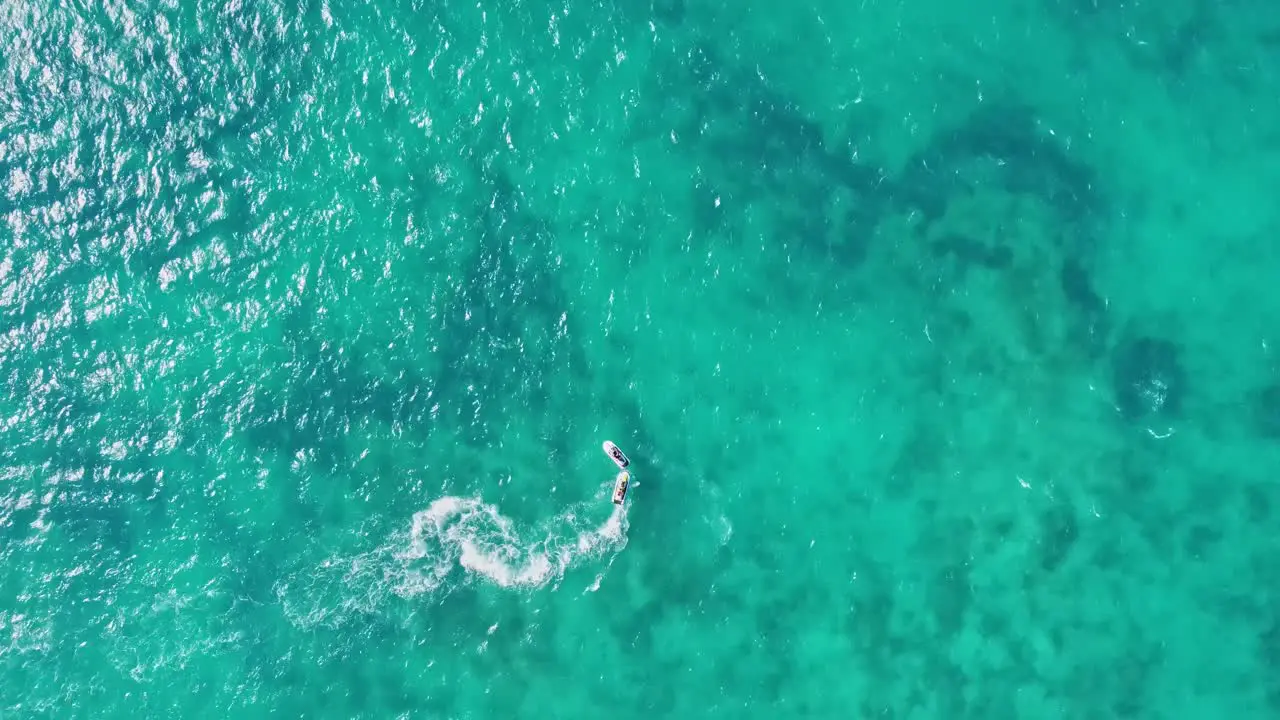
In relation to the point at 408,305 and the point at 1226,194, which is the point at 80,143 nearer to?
the point at 408,305

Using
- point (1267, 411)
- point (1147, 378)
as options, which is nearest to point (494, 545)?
point (1147, 378)

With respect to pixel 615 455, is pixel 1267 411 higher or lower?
higher

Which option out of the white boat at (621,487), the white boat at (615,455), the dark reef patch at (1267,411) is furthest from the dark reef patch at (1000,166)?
the white boat at (621,487)

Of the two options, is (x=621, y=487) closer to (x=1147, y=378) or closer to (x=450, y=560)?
(x=450, y=560)

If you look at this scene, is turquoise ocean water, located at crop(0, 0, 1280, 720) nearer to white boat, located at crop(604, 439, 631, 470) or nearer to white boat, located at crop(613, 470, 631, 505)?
white boat, located at crop(613, 470, 631, 505)

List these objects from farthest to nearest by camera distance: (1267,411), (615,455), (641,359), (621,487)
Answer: (641,359) → (615,455) → (621,487) → (1267,411)

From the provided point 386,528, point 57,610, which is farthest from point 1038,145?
point 57,610

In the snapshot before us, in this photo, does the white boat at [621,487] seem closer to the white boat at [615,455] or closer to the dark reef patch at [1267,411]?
the white boat at [615,455]

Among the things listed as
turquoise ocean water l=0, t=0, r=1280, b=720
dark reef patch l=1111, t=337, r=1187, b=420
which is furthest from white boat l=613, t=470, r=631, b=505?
dark reef patch l=1111, t=337, r=1187, b=420

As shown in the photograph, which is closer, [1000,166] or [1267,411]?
[1267,411]
